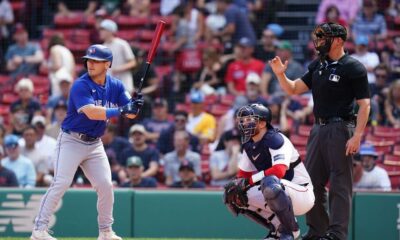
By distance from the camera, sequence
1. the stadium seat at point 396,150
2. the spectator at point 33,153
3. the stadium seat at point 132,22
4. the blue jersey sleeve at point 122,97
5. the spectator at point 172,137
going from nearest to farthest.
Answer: the blue jersey sleeve at point 122,97, the stadium seat at point 396,150, the spectator at point 33,153, the spectator at point 172,137, the stadium seat at point 132,22

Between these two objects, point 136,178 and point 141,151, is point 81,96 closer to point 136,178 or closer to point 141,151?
point 136,178

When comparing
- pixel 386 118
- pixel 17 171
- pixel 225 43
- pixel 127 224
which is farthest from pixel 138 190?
pixel 225 43

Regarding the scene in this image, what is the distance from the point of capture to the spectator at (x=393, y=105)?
456 inches

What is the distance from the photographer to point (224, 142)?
449 inches

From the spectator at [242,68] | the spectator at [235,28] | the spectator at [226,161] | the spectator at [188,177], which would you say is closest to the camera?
the spectator at [188,177]

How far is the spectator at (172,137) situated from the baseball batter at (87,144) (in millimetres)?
4050

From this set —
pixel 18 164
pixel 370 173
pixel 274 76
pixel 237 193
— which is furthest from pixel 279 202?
pixel 274 76

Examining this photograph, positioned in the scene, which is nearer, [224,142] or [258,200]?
[258,200]

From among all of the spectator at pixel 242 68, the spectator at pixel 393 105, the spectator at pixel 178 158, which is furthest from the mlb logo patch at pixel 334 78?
the spectator at pixel 242 68

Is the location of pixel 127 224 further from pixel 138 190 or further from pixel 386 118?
pixel 386 118

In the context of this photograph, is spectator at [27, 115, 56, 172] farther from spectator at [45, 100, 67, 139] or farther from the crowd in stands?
spectator at [45, 100, 67, 139]

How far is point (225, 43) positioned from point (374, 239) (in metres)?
5.45

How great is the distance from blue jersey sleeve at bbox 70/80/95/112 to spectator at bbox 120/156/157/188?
126 inches

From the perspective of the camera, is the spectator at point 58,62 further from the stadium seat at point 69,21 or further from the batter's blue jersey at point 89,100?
the batter's blue jersey at point 89,100
